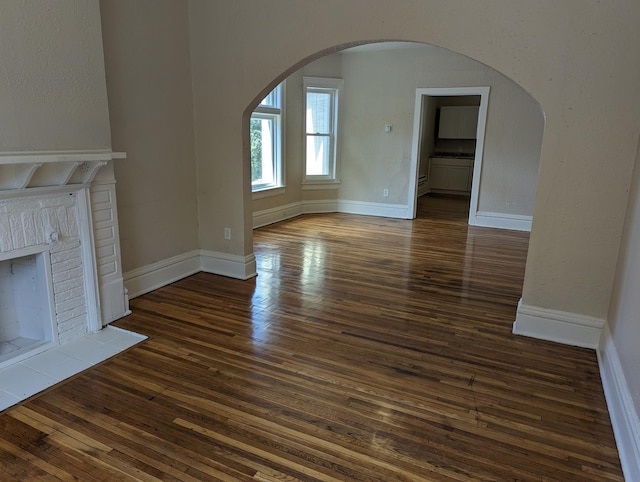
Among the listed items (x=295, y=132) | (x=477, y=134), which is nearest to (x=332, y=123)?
(x=295, y=132)

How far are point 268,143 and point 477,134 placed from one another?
10.5ft

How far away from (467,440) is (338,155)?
6.13 metres

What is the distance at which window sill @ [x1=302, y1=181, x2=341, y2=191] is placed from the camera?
299 inches

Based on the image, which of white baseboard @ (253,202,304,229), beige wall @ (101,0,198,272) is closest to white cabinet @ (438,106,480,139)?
white baseboard @ (253,202,304,229)

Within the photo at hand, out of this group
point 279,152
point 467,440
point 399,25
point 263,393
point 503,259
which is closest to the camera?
point 467,440

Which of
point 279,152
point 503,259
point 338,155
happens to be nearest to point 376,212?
point 338,155

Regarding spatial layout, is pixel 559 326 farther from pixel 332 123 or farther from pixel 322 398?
pixel 332 123

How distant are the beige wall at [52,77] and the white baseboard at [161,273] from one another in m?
1.19

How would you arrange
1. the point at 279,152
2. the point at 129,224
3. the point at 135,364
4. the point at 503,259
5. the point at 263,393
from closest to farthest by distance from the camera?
the point at 263,393, the point at 135,364, the point at 129,224, the point at 503,259, the point at 279,152

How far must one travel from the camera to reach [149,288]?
392cm

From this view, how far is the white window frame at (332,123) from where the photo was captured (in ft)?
23.5

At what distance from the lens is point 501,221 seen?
269 inches

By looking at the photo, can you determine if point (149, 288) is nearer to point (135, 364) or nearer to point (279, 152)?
point (135, 364)

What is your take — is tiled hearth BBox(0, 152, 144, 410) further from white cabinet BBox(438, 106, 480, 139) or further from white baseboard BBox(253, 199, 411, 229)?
white cabinet BBox(438, 106, 480, 139)
